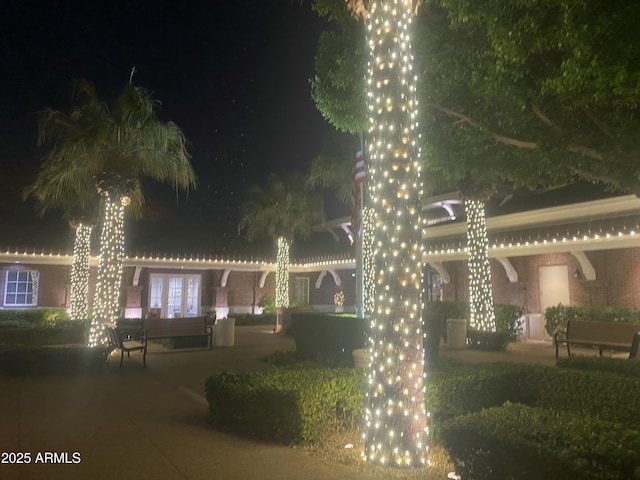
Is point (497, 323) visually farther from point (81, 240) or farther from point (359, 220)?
point (81, 240)

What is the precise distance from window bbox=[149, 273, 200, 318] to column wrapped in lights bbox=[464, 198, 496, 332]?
16.5 meters

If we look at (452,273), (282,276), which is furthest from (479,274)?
(282,276)

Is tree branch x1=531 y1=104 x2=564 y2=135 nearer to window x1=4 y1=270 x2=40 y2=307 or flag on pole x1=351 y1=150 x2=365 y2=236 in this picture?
flag on pole x1=351 y1=150 x2=365 y2=236

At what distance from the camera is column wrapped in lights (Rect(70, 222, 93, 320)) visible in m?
18.8

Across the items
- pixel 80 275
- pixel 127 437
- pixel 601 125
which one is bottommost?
pixel 127 437

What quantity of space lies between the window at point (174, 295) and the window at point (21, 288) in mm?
5318

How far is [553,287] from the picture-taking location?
56.2 ft

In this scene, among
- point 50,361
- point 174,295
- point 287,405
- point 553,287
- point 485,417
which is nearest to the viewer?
point 485,417

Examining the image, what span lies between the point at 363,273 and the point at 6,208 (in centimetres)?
2622

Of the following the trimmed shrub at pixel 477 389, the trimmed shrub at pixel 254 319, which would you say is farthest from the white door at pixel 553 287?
the trimmed shrub at pixel 254 319

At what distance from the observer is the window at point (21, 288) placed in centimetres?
2216

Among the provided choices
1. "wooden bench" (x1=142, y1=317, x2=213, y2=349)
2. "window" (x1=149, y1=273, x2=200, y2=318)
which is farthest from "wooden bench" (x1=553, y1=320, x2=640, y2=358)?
"window" (x1=149, y1=273, x2=200, y2=318)

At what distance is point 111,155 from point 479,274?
11.6 meters

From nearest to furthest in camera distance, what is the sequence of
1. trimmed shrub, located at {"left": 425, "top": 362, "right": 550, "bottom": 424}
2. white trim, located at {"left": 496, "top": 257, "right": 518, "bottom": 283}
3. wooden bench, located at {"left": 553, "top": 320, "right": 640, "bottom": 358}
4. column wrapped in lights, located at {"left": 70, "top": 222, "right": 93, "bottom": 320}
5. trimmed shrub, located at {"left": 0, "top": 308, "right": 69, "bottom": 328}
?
trimmed shrub, located at {"left": 425, "top": 362, "right": 550, "bottom": 424}, wooden bench, located at {"left": 553, "top": 320, "right": 640, "bottom": 358}, white trim, located at {"left": 496, "top": 257, "right": 518, "bottom": 283}, column wrapped in lights, located at {"left": 70, "top": 222, "right": 93, "bottom": 320}, trimmed shrub, located at {"left": 0, "top": 308, "right": 69, "bottom": 328}
